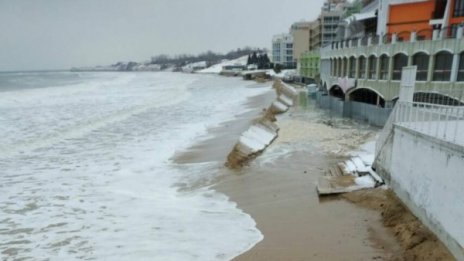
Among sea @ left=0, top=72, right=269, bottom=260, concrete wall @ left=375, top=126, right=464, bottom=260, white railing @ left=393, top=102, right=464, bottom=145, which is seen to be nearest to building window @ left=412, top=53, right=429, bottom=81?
white railing @ left=393, top=102, right=464, bottom=145

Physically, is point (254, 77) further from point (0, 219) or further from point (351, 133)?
point (0, 219)

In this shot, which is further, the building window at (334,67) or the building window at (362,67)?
the building window at (334,67)

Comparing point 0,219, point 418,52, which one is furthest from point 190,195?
point 418,52

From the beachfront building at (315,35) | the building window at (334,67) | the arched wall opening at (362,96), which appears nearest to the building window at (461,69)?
the arched wall opening at (362,96)

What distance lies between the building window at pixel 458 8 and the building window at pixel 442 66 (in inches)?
334

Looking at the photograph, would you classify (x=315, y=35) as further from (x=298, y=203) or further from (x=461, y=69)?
(x=298, y=203)

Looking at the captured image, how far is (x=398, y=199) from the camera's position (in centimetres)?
1077

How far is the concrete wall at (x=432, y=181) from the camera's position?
7254mm

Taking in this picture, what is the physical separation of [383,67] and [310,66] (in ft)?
139

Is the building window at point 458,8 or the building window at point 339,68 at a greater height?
the building window at point 458,8

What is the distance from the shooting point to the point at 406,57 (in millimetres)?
23719

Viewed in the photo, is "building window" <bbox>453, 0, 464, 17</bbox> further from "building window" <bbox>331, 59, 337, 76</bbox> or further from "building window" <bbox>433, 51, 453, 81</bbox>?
"building window" <bbox>331, 59, 337, 76</bbox>

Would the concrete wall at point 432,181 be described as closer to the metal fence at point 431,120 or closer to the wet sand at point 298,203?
the metal fence at point 431,120

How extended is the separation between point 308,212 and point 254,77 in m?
97.9
